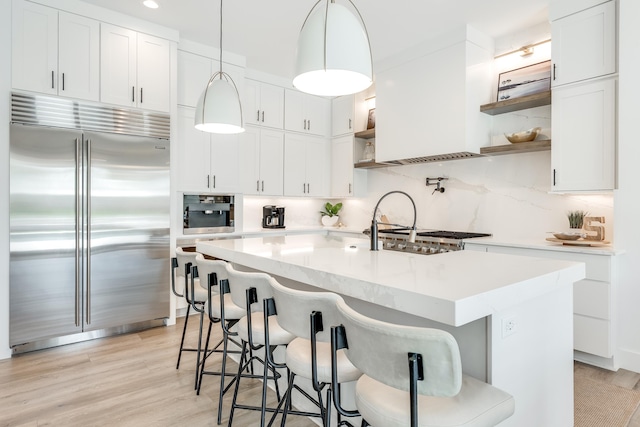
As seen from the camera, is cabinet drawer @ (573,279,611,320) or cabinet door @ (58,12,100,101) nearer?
cabinet drawer @ (573,279,611,320)

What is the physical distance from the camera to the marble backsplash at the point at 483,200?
3.45m

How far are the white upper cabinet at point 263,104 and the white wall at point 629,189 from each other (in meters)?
3.55

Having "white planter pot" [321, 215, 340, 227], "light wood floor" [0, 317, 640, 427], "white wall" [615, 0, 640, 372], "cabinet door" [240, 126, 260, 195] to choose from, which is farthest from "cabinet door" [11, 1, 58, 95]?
"white wall" [615, 0, 640, 372]

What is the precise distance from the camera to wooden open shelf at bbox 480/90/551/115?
3268mm

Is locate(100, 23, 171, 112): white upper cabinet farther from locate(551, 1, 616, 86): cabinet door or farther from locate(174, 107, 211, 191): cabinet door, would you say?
locate(551, 1, 616, 86): cabinet door

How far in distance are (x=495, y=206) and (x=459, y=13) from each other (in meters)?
1.92

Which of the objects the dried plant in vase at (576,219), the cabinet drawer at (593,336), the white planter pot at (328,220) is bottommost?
the cabinet drawer at (593,336)

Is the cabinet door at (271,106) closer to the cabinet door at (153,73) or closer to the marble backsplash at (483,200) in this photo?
the marble backsplash at (483,200)

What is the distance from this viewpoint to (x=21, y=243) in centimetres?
293

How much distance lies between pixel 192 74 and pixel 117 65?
79cm

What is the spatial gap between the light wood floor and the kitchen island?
932mm

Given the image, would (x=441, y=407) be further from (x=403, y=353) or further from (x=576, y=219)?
(x=576, y=219)

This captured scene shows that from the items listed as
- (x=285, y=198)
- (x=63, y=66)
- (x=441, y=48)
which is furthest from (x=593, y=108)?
(x=63, y=66)

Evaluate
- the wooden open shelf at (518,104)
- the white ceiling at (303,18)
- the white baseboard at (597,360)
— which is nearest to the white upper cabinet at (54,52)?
the white ceiling at (303,18)
